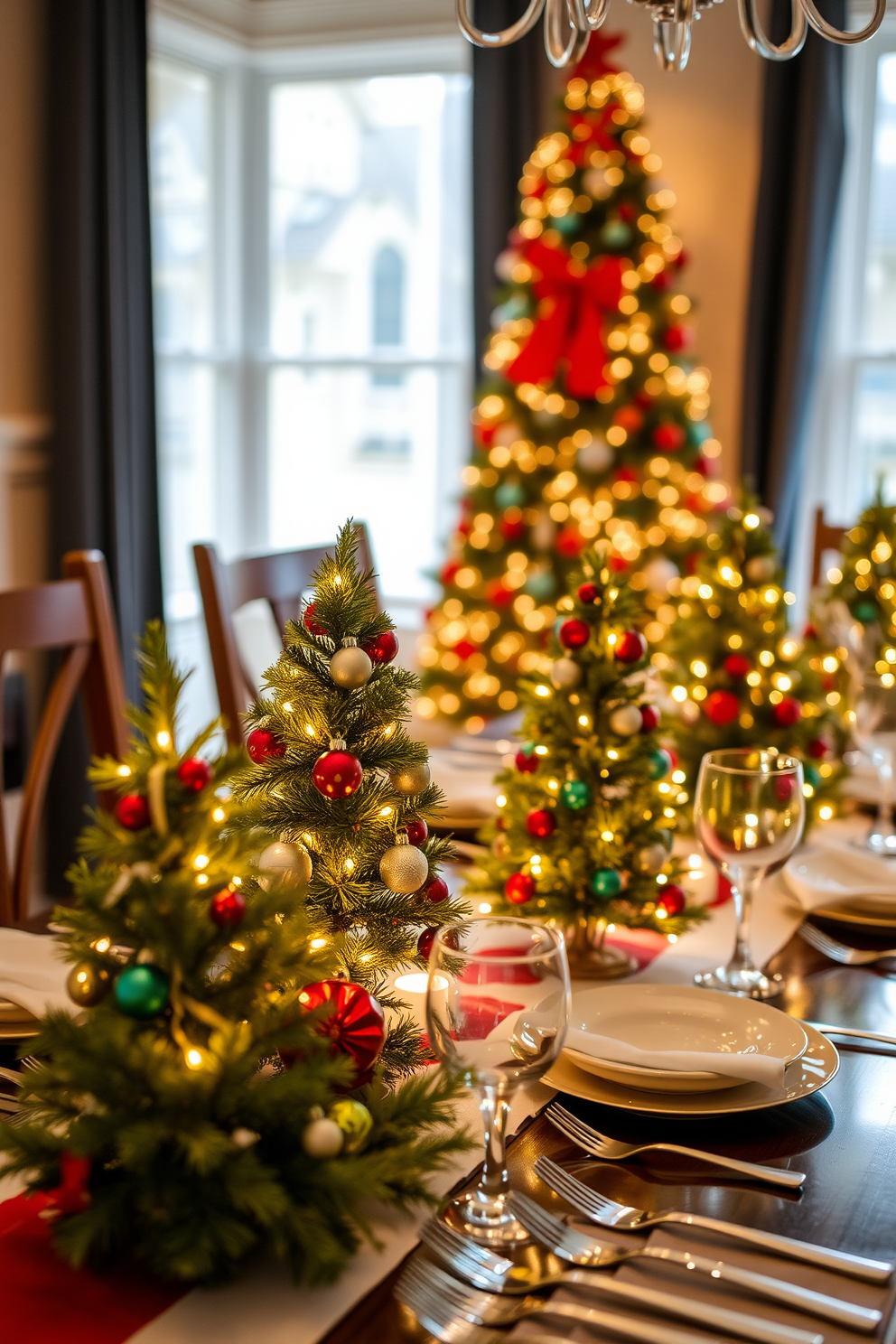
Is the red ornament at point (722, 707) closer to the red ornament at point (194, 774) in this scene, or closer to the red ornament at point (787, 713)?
the red ornament at point (787, 713)

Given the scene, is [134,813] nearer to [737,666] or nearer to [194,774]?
[194,774]

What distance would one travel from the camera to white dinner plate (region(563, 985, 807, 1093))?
2.88 feet

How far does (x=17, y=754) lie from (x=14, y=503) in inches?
27.2

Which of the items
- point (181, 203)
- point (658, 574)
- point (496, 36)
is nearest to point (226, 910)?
point (496, 36)

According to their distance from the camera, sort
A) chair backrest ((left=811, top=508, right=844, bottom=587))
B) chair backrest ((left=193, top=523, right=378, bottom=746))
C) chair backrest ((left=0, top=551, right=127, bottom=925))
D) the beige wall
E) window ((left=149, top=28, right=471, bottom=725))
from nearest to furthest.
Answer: chair backrest ((left=0, top=551, right=127, bottom=925)) → chair backrest ((left=193, top=523, right=378, bottom=746)) → chair backrest ((left=811, top=508, right=844, bottom=587)) → the beige wall → window ((left=149, top=28, right=471, bottom=725))

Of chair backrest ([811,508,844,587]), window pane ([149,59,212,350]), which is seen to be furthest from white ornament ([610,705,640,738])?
window pane ([149,59,212,350])

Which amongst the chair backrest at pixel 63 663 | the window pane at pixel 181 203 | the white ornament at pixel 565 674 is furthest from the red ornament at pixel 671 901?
the window pane at pixel 181 203

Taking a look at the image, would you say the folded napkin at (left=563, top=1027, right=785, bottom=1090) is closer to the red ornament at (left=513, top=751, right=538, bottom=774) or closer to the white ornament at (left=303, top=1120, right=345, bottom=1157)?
the white ornament at (left=303, top=1120, right=345, bottom=1157)

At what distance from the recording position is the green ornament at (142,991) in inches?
25.3

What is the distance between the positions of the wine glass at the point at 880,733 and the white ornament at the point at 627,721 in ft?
1.28

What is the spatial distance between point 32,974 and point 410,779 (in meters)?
0.37

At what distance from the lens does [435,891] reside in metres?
0.92

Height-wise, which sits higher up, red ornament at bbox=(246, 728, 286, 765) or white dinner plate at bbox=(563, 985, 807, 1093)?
red ornament at bbox=(246, 728, 286, 765)

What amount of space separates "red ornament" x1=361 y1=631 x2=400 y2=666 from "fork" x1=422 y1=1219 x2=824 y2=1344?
0.39 metres
